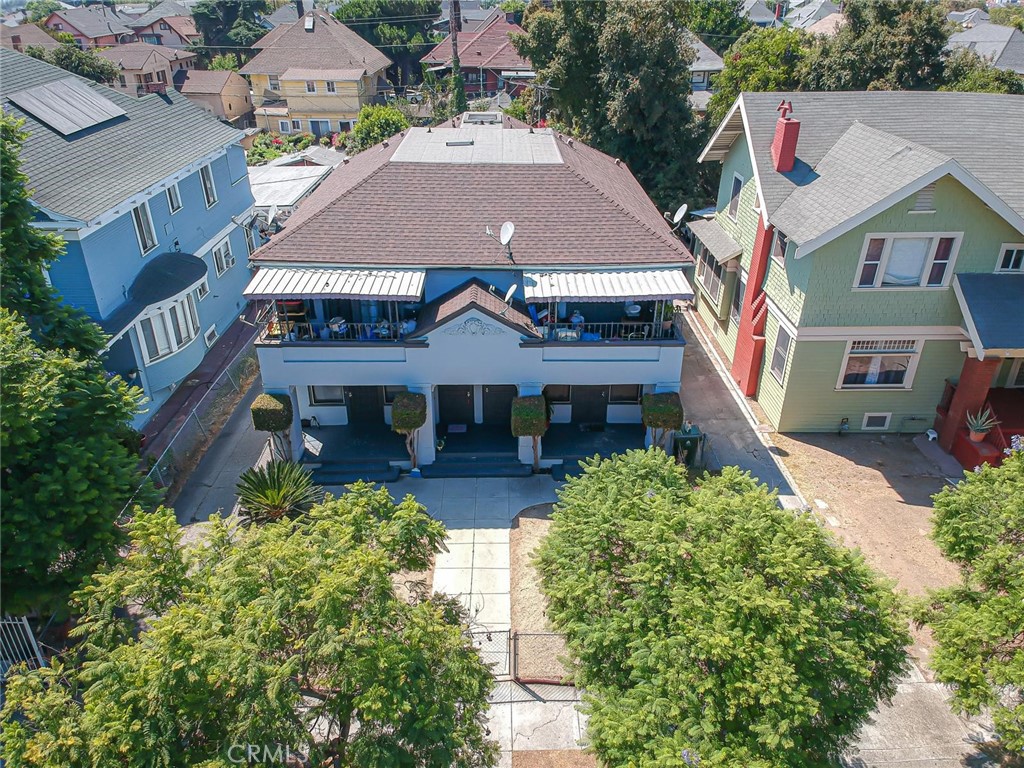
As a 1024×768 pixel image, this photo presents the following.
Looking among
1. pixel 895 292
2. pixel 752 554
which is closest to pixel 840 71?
pixel 895 292

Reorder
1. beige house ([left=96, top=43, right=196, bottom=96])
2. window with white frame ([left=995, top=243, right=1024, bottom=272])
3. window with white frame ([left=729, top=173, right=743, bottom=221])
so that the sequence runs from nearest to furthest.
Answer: window with white frame ([left=995, top=243, right=1024, bottom=272]), window with white frame ([left=729, top=173, right=743, bottom=221]), beige house ([left=96, top=43, right=196, bottom=96])

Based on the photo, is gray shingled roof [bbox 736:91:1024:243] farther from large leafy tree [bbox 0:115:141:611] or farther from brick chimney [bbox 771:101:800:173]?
large leafy tree [bbox 0:115:141:611]

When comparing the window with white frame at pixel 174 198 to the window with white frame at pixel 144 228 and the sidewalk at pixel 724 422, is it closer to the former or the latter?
the window with white frame at pixel 144 228

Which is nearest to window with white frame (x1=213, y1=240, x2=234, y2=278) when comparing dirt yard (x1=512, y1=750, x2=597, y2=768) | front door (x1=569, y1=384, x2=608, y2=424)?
front door (x1=569, y1=384, x2=608, y2=424)

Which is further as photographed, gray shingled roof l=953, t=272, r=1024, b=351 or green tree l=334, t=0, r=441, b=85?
green tree l=334, t=0, r=441, b=85

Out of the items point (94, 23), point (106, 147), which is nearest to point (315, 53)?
point (106, 147)

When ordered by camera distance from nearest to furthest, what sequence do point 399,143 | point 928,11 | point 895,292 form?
point 895,292 < point 399,143 < point 928,11

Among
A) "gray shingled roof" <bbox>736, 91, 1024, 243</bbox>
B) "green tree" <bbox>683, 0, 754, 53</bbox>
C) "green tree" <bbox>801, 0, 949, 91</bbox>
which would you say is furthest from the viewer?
"green tree" <bbox>683, 0, 754, 53</bbox>

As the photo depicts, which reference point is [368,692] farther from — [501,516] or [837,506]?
[837,506]
